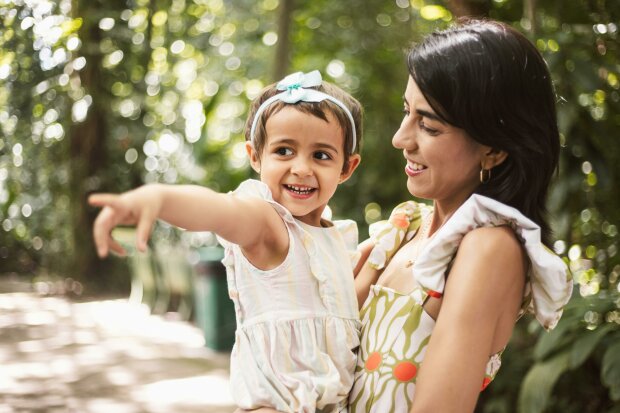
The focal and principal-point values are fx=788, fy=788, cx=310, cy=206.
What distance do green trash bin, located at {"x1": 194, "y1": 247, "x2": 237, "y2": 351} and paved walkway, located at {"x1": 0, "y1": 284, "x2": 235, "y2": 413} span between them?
0.16m

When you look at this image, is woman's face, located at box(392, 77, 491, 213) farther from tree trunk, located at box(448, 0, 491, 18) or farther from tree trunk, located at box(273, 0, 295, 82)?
tree trunk, located at box(273, 0, 295, 82)

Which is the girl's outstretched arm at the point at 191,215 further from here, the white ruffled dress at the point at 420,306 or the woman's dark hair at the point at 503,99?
the woman's dark hair at the point at 503,99

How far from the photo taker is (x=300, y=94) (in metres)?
1.71

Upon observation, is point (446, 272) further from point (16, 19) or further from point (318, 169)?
point (16, 19)

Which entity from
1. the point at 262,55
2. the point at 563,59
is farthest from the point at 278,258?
the point at 262,55

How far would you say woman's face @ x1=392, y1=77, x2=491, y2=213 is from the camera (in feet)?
5.22

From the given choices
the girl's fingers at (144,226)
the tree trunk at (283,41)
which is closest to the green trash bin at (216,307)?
the tree trunk at (283,41)

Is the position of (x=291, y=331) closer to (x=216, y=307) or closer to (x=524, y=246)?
(x=524, y=246)

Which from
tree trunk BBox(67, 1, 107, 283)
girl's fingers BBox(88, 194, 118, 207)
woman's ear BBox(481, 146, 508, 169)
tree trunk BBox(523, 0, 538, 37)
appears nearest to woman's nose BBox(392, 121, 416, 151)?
woman's ear BBox(481, 146, 508, 169)

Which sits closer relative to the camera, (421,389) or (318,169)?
(421,389)

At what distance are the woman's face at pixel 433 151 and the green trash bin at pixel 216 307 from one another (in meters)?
6.05

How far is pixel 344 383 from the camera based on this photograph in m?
1.63

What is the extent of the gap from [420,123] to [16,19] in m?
2.23

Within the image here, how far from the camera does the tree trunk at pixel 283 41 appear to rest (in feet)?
18.1
